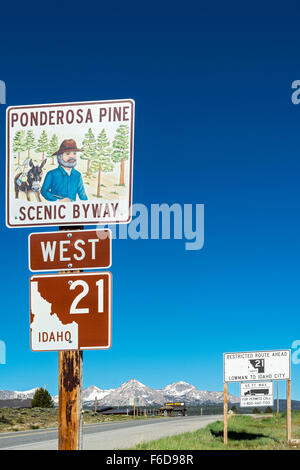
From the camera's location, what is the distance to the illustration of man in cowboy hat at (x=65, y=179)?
19.4 ft

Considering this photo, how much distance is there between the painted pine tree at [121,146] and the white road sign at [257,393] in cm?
1964

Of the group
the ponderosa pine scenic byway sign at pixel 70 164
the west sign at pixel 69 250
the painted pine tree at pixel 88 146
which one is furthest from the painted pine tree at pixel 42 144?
the west sign at pixel 69 250

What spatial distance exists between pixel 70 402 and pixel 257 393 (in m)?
19.7

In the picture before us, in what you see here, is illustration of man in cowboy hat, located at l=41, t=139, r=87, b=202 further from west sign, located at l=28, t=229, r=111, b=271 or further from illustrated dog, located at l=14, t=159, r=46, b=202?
west sign, located at l=28, t=229, r=111, b=271

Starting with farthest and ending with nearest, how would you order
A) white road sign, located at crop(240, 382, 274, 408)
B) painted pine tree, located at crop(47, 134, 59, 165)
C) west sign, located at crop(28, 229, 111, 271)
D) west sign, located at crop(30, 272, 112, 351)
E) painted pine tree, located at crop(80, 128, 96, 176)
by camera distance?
white road sign, located at crop(240, 382, 274, 408), painted pine tree, located at crop(47, 134, 59, 165), painted pine tree, located at crop(80, 128, 96, 176), west sign, located at crop(28, 229, 111, 271), west sign, located at crop(30, 272, 112, 351)

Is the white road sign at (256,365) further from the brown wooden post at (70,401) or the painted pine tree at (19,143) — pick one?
the painted pine tree at (19,143)

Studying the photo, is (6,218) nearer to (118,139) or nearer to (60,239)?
(60,239)

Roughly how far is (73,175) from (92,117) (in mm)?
587

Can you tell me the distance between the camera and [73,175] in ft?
19.5

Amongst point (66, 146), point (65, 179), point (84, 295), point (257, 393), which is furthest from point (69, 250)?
point (257, 393)

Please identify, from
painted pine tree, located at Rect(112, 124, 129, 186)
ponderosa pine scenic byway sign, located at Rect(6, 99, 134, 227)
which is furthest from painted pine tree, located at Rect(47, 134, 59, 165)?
painted pine tree, located at Rect(112, 124, 129, 186)

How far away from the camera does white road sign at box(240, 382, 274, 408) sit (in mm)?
Result: 24000

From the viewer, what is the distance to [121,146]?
19.3 feet
